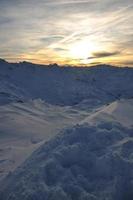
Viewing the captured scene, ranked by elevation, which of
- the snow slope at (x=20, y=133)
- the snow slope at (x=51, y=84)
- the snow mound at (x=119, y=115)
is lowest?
the snow slope at (x=51, y=84)

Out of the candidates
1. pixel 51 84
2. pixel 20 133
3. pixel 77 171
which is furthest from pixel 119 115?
pixel 51 84

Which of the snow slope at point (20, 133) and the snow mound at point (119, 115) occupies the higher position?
the snow mound at point (119, 115)

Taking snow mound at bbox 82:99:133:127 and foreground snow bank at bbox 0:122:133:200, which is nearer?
foreground snow bank at bbox 0:122:133:200

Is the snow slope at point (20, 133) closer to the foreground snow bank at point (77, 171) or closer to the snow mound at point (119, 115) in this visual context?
the foreground snow bank at point (77, 171)

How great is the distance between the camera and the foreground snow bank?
27.0ft

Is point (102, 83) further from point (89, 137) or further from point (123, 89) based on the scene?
point (89, 137)

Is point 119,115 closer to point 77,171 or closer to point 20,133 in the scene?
point 20,133

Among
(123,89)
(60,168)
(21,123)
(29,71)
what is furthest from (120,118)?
(123,89)

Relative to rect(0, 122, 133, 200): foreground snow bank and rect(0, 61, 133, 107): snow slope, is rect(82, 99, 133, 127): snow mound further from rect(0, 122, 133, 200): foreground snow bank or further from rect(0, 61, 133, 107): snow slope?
rect(0, 61, 133, 107): snow slope

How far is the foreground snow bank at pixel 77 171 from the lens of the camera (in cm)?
823

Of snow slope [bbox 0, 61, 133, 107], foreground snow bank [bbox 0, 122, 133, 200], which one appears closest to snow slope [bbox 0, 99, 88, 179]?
foreground snow bank [bbox 0, 122, 133, 200]

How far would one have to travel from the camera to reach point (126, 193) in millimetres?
8398

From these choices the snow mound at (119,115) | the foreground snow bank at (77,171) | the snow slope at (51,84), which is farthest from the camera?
the snow slope at (51,84)

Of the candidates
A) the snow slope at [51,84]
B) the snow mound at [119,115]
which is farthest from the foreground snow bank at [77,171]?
the snow slope at [51,84]
